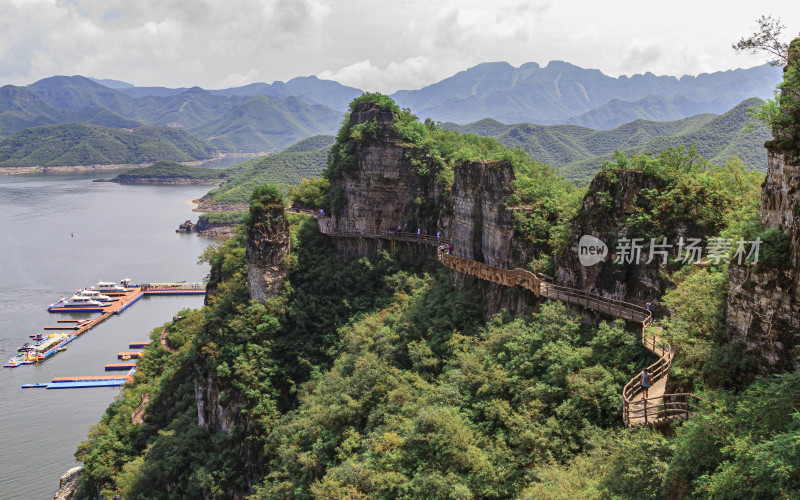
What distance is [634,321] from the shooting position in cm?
1900

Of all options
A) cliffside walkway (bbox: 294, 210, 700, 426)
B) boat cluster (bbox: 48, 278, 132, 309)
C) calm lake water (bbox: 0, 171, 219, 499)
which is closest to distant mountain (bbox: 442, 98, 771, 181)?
cliffside walkway (bbox: 294, 210, 700, 426)

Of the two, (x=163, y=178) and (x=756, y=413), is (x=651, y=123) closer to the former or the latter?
(x=756, y=413)

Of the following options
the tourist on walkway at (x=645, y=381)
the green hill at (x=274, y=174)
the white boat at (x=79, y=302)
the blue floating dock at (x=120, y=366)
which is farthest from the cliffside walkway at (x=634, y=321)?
the green hill at (x=274, y=174)

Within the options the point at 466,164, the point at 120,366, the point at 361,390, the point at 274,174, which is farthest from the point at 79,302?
the point at 274,174

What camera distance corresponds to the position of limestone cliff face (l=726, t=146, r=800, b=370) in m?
11.7

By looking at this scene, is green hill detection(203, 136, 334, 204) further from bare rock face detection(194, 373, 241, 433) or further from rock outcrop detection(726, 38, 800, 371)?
rock outcrop detection(726, 38, 800, 371)

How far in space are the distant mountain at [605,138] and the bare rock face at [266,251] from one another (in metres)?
54.1

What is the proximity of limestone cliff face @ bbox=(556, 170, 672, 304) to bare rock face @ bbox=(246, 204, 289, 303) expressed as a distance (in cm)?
2086

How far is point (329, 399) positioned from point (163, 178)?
176843mm

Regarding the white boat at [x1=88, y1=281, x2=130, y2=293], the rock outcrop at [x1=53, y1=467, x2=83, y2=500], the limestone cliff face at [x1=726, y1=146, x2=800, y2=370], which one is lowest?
the rock outcrop at [x1=53, y1=467, x2=83, y2=500]

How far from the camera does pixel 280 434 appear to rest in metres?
28.8

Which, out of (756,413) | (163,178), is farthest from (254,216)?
(163,178)

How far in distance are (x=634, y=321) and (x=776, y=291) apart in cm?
721

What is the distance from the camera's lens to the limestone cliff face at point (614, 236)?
19.8 metres
